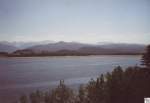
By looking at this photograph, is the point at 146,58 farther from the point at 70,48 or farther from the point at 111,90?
the point at 70,48

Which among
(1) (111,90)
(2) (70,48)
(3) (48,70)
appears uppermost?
(2) (70,48)

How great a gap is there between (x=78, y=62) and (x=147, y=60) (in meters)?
0.63

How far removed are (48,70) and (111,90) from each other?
21.5 inches

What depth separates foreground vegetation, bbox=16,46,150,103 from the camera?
1805mm

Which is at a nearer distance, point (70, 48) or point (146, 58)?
point (70, 48)

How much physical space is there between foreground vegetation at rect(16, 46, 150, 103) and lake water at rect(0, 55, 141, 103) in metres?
0.05

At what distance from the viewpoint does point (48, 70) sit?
184cm

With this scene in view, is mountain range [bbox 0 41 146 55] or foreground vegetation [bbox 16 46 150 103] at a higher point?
mountain range [bbox 0 41 146 55]

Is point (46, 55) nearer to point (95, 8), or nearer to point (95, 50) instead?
point (95, 50)

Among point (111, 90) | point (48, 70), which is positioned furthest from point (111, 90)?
point (48, 70)

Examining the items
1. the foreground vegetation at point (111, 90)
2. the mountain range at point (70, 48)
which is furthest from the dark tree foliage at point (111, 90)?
the mountain range at point (70, 48)

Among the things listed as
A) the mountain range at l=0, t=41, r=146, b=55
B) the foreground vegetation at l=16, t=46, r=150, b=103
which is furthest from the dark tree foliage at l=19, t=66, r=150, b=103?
the mountain range at l=0, t=41, r=146, b=55

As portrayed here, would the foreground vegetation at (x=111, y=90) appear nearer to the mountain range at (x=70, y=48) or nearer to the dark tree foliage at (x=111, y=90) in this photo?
the dark tree foliage at (x=111, y=90)

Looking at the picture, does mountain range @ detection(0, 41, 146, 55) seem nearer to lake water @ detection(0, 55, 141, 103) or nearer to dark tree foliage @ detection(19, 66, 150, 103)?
lake water @ detection(0, 55, 141, 103)
